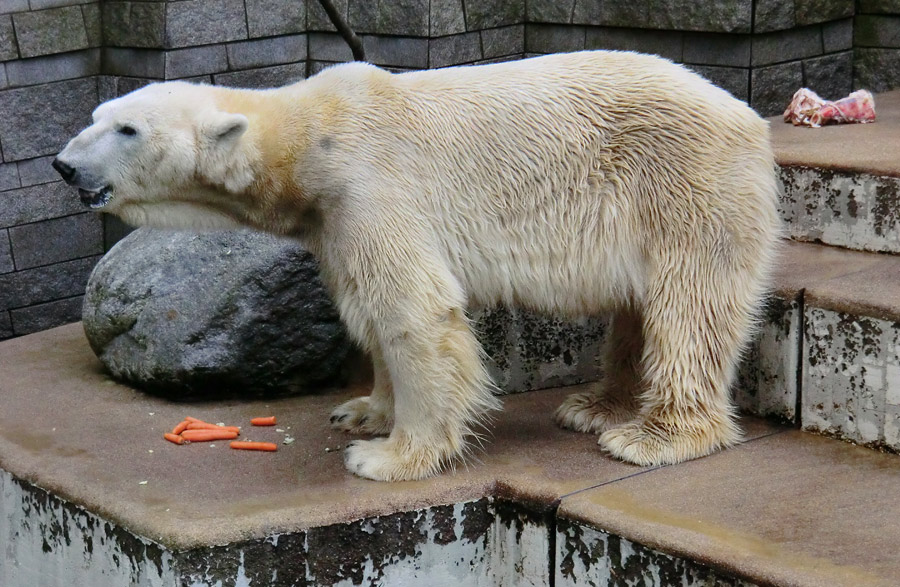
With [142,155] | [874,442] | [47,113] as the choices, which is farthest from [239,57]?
[874,442]

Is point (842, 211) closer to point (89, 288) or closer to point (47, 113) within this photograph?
point (89, 288)

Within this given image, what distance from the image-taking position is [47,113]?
589cm

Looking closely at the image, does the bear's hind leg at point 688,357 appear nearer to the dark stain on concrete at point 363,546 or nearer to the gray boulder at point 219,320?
the dark stain on concrete at point 363,546

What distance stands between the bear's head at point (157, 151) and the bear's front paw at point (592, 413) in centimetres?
124

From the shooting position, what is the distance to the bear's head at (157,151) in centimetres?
336

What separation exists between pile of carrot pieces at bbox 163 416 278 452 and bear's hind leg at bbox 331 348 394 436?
25 centimetres

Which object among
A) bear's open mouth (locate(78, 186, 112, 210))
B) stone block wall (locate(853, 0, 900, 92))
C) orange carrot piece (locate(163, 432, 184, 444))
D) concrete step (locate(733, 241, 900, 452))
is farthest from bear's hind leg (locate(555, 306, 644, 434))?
stone block wall (locate(853, 0, 900, 92))

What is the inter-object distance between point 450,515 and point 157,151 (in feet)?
4.23

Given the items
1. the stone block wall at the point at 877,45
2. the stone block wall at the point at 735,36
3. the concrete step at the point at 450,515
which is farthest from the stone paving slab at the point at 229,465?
the stone block wall at the point at 877,45

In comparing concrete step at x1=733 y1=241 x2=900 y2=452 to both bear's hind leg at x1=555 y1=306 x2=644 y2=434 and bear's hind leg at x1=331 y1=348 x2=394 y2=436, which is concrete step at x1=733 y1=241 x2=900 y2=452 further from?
bear's hind leg at x1=331 y1=348 x2=394 y2=436

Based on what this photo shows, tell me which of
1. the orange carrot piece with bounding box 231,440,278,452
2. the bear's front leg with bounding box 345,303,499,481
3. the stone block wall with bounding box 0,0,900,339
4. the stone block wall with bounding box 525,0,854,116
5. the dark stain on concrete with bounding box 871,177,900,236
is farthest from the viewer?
the stone block wall with bounding box 0,0,900,339

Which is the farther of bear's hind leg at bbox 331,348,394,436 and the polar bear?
bear's hind leg at bbox 331,348,394,436

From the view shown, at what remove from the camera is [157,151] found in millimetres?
3375

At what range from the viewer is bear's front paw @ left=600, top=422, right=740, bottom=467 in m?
3.51
